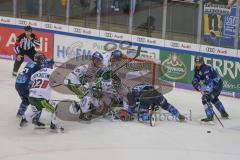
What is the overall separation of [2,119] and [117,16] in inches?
210

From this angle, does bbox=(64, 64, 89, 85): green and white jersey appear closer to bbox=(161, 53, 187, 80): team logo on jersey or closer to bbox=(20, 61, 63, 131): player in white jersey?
bbox=(20, 61, 63, 131): player in white jersey

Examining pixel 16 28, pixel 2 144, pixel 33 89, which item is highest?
pixel 16 28

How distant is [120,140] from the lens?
9656 millimetres

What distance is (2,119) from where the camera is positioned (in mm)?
10672

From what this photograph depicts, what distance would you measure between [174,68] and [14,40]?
14.8 ft

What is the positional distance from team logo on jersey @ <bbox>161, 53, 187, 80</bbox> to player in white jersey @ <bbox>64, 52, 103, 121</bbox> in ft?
A: 10.1

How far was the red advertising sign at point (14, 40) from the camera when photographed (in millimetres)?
15578

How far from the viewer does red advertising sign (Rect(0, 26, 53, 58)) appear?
1558 cm

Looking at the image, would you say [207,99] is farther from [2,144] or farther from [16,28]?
[16,28]

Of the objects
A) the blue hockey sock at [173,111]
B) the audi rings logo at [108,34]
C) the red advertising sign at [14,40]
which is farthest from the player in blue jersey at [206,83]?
the red advertising sign at [14,40]

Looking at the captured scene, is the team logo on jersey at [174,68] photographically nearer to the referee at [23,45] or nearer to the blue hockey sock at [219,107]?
the blue hockey sock at [219,107]

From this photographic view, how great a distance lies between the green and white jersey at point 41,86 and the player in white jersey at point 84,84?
1013 millimetres

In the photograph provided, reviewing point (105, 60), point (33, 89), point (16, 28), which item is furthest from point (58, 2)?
point (33, 89)

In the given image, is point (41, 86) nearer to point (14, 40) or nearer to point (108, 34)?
point (108, 34)
